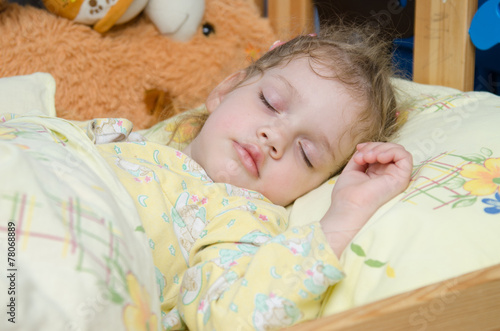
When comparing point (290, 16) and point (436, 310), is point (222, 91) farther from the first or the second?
point (436, 310)

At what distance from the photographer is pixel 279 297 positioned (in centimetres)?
67

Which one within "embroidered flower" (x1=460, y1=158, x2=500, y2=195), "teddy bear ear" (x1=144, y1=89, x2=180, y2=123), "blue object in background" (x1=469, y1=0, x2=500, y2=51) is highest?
"blue object in background" (x1=469, y1=0, x2=500, y2=51)

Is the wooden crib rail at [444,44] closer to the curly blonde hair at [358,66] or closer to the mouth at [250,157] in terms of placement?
the curly blonde hair at [358,66]

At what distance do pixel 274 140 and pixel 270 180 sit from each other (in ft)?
0.27

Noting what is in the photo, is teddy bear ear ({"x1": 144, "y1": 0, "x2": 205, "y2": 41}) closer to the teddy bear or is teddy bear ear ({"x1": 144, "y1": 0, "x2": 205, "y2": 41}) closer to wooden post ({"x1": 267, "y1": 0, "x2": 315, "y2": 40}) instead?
the teddy bear

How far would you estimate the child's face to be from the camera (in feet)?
3.29

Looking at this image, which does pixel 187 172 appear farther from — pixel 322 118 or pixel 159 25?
pixel 159 25

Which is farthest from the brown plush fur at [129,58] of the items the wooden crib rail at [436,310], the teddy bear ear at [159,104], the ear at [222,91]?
the wooden crib rail at [436,310]

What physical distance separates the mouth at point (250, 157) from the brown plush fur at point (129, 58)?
0.61 m

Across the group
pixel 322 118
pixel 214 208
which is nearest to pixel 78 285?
pixel 214 208

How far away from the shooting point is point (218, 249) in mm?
801

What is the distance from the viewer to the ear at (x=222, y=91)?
48.5 inches

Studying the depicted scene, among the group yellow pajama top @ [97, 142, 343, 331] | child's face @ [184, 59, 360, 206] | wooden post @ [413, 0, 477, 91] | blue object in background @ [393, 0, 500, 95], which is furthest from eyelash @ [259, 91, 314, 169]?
wooden post @ [413, 0, 477, 91]

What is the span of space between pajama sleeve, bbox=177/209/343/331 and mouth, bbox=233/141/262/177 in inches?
8.4
